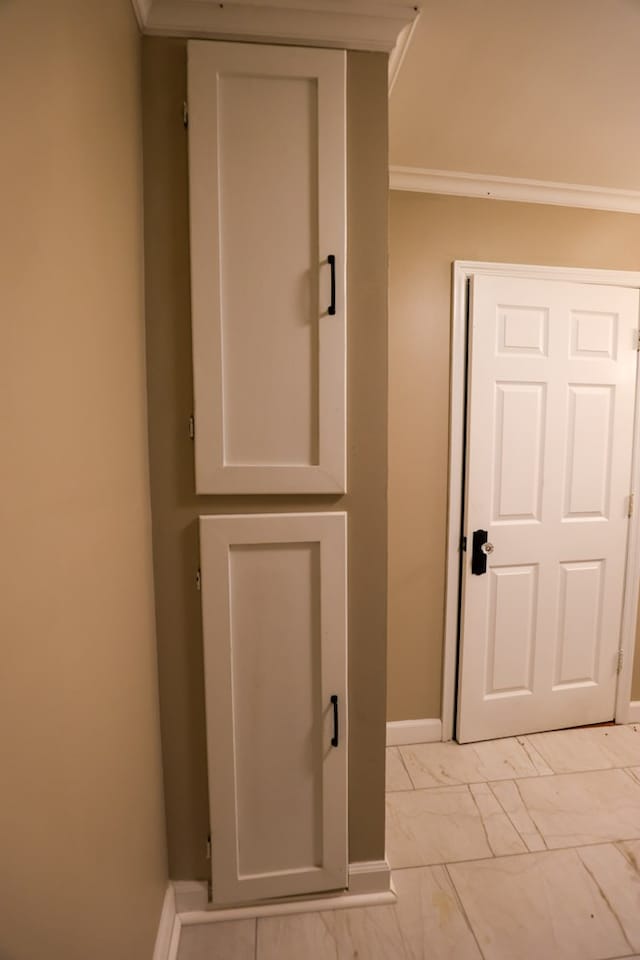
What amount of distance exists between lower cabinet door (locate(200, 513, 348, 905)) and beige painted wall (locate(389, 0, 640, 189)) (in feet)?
4.50

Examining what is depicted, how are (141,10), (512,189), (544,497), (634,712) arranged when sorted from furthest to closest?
(634,712)
(544,497)
(512,189)
(141,10)

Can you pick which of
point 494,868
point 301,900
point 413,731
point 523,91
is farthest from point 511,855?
point 523,91

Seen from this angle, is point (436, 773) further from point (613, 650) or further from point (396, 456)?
point (396, 456)

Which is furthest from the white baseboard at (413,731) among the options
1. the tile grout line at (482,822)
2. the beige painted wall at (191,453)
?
the beige painted wall at (191,453)

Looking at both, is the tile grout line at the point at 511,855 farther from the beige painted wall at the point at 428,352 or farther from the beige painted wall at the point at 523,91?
the beige painted wall at the point at 523,91

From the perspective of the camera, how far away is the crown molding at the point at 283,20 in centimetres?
109

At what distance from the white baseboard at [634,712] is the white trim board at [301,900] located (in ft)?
5.46

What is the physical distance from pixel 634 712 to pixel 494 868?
1.34 m

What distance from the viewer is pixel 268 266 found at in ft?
3.83

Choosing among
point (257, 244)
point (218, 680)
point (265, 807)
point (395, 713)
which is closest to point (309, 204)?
point (257, 244)

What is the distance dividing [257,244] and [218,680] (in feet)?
3.87

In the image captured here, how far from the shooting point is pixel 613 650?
2256 mm

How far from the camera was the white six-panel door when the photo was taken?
78.6 inches

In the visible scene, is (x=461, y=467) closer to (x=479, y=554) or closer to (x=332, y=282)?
(x=479, y=554)
